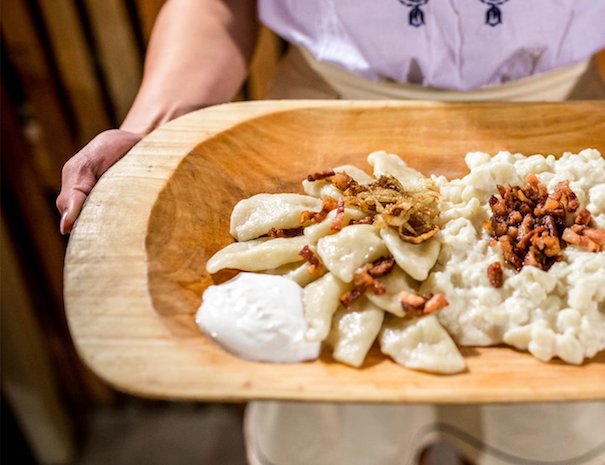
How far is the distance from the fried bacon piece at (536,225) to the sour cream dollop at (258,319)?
38cm

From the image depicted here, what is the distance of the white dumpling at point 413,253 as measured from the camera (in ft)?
4.27

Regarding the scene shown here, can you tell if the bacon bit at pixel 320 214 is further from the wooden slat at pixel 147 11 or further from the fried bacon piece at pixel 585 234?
the wooden slat at pixel 147 11

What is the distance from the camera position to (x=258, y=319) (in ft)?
3.98

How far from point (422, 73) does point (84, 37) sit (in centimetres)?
124

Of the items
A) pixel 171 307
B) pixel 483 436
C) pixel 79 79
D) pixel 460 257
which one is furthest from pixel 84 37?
pixel 483 436

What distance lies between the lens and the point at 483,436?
1.95 m

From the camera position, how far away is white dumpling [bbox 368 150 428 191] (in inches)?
59.5

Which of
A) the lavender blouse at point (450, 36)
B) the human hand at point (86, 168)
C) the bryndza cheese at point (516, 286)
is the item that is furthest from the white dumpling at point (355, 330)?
the lavender blouse at point (450, 36)

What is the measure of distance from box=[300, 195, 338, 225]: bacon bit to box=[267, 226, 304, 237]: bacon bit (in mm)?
26

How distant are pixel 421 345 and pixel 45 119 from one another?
1.75 metres

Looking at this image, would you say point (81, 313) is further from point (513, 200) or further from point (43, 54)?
point (43, 54)

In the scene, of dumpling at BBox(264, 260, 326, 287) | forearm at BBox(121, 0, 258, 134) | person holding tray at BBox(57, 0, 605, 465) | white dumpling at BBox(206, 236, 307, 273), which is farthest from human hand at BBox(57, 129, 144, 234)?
dumpling at BBox(264, 260, 326, 287)

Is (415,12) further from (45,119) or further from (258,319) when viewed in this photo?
(45,119)

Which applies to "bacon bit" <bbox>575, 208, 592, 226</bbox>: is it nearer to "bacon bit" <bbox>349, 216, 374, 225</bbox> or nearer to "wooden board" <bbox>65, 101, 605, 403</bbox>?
"wooden board" <bbox>65, 101, 605, 403</bbox>
